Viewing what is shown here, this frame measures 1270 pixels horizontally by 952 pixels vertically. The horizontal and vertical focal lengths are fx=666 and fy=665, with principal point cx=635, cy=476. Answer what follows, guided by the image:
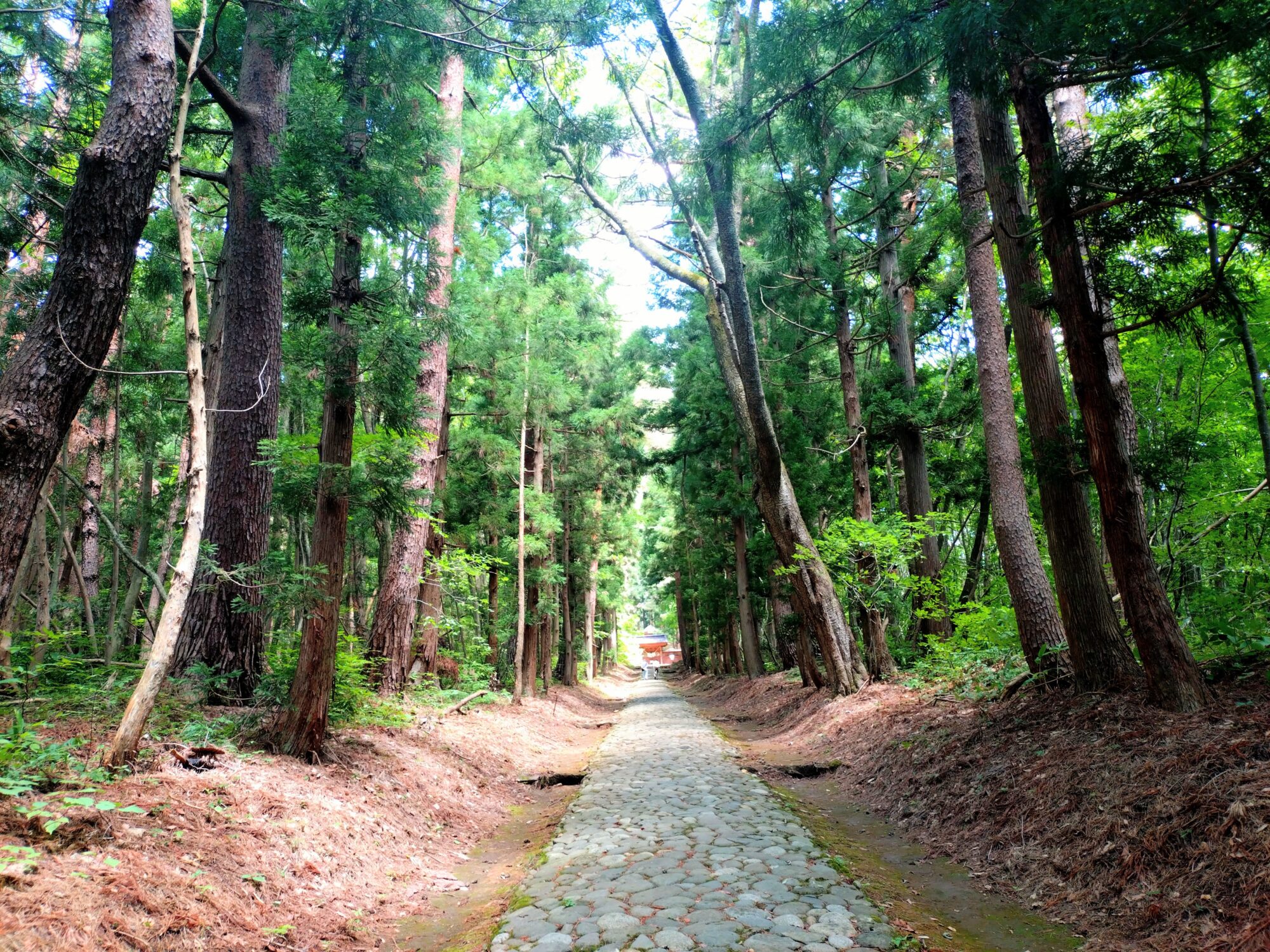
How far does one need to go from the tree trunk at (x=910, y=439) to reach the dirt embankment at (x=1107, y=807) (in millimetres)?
5134

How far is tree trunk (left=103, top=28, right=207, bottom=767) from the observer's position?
4.23m

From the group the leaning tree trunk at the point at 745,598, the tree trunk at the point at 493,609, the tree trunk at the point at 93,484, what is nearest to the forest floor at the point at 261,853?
the tree trunk at the point at 93,484

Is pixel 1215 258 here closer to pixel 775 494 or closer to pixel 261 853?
pixel 775 494

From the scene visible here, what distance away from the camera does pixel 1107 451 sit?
4.84 meters

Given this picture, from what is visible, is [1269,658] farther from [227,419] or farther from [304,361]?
[227,419]

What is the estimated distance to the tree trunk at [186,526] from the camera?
4.23 meters

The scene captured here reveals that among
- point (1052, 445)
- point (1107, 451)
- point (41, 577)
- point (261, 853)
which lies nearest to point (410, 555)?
point (41, 577)

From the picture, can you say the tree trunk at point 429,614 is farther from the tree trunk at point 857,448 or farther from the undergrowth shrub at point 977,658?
the undergrowth shrub at point 977,658

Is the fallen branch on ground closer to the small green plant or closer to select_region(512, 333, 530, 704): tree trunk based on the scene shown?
select_region(512, 333, 530, 704): tree trunk

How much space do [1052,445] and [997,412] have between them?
2.50m

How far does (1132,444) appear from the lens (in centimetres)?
570

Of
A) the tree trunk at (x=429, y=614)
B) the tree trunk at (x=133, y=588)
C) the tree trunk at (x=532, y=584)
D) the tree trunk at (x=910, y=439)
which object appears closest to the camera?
the tree trunk at (x=133, y=588)

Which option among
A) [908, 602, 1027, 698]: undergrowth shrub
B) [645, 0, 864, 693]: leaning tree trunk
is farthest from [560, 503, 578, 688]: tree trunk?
[908, 602, 1027, 698]: undergrowth shrub

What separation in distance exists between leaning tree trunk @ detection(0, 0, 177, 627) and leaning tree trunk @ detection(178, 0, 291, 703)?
156 centimetres
